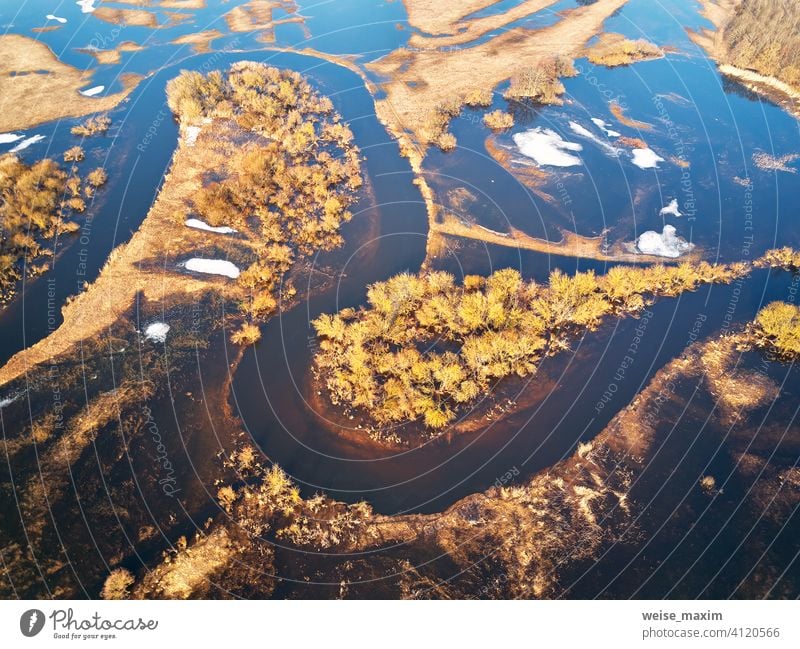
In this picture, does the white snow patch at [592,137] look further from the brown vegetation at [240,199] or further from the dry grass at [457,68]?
the brown vegetation at [240,199]

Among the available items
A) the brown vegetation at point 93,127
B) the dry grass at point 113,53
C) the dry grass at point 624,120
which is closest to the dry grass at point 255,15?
the dry grass at point 113,53

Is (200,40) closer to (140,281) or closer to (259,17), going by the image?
(259,17)

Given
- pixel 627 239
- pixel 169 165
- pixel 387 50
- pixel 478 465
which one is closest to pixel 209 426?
pixel 478 465

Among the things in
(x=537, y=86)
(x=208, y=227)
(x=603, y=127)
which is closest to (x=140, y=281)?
(x=208, y=227)

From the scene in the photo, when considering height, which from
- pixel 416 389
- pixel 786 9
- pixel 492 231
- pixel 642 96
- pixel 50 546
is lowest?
pixel 50 546

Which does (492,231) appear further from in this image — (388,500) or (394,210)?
(388,500)

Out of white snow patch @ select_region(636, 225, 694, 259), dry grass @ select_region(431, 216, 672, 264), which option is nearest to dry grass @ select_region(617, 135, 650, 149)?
white snow patch @ select_region(636, 225, 694, 259)

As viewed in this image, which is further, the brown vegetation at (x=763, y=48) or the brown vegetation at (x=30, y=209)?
the brown vegetation at (x=763, y=48)
